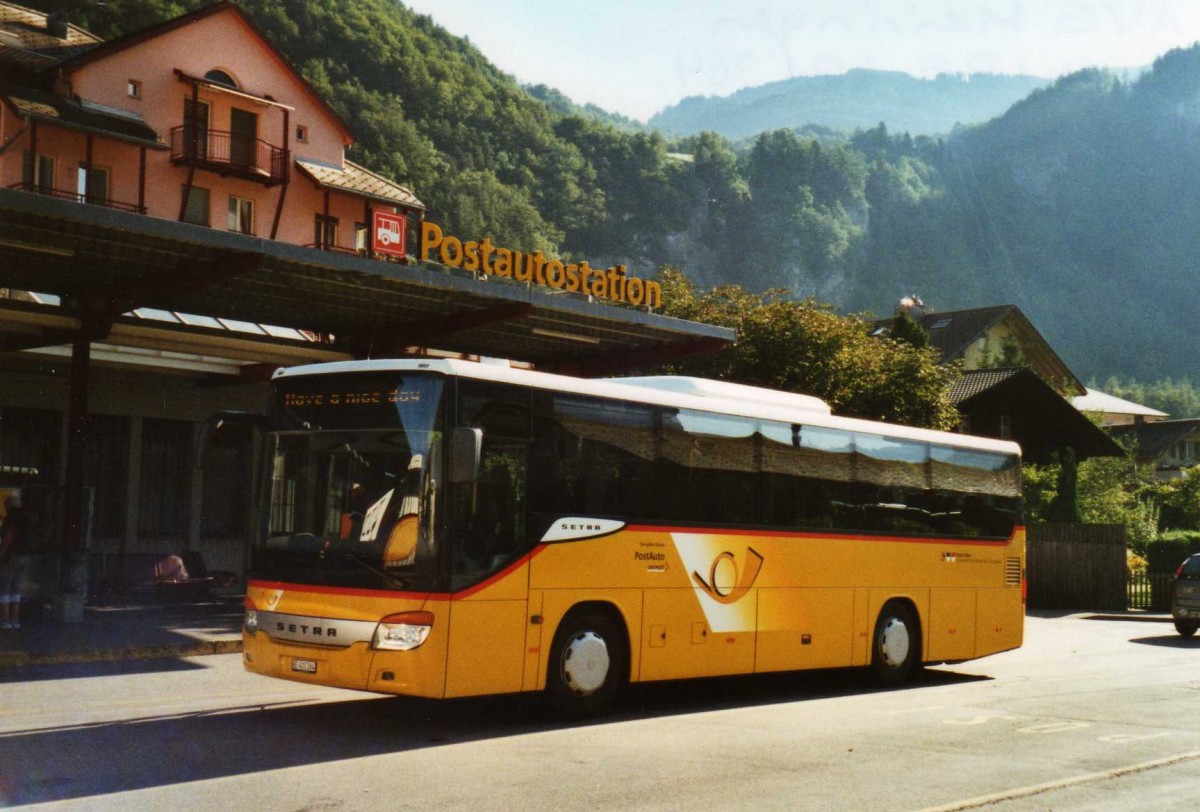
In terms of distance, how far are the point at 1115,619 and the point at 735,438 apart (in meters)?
21.9

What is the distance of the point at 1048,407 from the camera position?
52438mm

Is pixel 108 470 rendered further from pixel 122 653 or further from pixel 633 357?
pixel 122 653

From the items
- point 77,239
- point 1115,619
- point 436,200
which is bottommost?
point 1115,619

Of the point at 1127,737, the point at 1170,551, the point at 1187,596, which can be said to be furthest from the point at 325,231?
the point at 1127,737

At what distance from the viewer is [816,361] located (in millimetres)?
32750

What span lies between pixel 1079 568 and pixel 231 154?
25.7 metres

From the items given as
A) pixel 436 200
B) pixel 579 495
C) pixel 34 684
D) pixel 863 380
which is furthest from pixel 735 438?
pixel 436 200

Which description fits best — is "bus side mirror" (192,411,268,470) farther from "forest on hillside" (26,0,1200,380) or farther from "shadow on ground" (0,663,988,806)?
"forest on hillside" (26,0,1200,380)

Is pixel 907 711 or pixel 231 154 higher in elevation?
pixel 231 154

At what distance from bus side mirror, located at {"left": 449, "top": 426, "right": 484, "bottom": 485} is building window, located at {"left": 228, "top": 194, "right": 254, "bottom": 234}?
A: 92.2 feet

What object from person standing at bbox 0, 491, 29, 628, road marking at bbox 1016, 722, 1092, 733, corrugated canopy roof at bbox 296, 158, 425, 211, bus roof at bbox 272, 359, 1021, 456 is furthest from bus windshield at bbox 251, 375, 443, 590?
corrugated canopy roof at bbox 296, 158, 425, 211

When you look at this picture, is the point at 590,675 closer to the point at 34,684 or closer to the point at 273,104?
the point at 34,684

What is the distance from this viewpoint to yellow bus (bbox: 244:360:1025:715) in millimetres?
10055

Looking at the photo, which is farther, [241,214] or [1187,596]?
[241,214]
